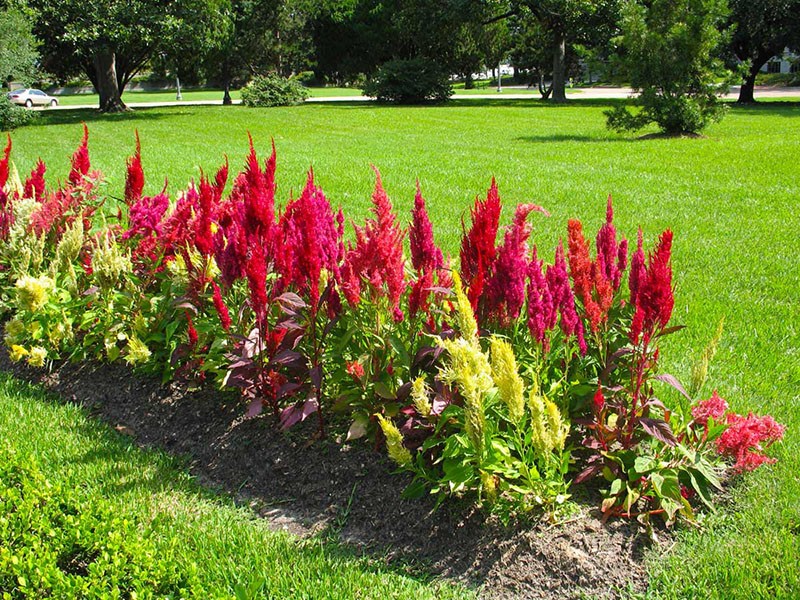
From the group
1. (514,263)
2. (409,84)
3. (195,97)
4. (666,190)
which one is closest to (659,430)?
(514,263)

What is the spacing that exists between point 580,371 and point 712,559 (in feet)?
2.99

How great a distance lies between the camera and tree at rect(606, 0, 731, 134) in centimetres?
1584

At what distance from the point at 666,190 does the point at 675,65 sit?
6999mm

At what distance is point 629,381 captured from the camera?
10.8 feet

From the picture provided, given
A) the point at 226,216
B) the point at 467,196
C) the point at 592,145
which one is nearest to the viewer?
the point at 226,216

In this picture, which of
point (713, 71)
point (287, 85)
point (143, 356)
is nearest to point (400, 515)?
point (143, 356)

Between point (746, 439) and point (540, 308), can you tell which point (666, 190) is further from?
point (540, 308)

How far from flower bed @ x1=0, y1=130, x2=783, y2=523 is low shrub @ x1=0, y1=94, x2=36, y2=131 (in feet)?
72.6

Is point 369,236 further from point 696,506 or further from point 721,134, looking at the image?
point 721,134

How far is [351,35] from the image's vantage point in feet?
164

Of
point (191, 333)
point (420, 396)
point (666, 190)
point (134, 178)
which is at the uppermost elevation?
point (134, 178)

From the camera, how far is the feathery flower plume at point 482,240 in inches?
124

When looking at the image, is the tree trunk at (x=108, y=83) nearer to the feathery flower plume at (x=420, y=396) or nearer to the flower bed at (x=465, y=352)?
the flower bed at (x=465, y=352)

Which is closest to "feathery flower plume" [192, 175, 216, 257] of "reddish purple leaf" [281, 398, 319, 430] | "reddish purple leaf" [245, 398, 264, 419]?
"reddish purple leaf" [245, 398, 264, 419]
